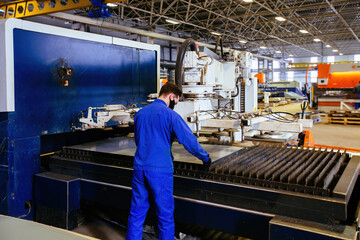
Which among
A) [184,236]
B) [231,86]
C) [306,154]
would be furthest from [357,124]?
[184,236]

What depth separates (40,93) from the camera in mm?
3371

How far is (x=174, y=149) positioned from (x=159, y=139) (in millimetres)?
1170

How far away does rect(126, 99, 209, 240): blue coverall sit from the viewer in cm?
232

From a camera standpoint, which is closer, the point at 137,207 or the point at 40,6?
the point at 137,207

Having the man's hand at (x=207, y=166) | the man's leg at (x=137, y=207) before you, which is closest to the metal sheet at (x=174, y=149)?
the man's hand at (x=207, y=166)

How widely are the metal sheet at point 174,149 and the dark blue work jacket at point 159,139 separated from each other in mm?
428

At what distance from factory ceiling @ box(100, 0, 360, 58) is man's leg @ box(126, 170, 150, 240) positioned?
8.89 m

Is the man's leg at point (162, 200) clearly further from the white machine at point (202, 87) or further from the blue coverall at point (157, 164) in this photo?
the white machine at point (202, 87)

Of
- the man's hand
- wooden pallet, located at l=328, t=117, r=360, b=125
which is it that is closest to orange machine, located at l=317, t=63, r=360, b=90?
wooden pallet, located at l=328, t=117, r=360, b=125

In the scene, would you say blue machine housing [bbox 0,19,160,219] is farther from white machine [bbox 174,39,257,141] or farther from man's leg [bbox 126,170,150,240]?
man's leg [bbox 126,170,150,240]

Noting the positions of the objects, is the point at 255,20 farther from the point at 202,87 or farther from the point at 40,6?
the point at 202,87

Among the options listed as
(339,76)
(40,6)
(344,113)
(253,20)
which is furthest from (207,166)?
Result: (253,20)

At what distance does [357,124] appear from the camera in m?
10.8

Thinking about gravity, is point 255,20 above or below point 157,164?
above
